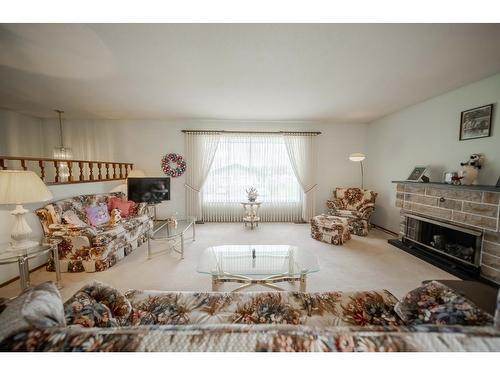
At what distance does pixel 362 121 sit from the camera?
4.37 metres

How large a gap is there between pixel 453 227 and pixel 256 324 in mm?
2988

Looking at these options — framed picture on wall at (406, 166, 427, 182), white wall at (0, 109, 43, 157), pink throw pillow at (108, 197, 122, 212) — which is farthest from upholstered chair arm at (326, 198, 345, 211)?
white wall at (0, 109, 43, 157)

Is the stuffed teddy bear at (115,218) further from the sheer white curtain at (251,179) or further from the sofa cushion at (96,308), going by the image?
the sofa cushion at (96,308)

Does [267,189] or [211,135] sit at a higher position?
[211,135]

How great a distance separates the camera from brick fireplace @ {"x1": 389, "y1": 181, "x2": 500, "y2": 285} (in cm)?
Answer: 203

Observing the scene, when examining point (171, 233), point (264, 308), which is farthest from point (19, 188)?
point (264, 308)

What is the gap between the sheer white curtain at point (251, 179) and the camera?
4.43m

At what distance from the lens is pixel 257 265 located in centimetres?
189

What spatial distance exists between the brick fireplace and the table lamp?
4.55 m

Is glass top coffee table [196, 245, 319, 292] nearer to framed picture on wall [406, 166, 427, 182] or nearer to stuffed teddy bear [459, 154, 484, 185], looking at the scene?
stuffed teddy bear [459, 154, 484, 185]
